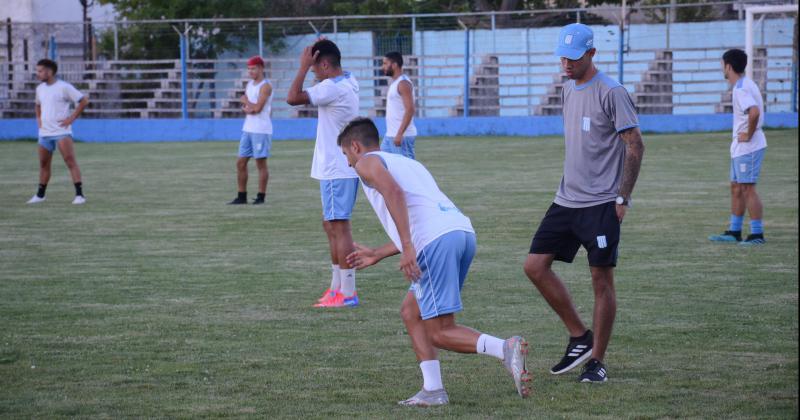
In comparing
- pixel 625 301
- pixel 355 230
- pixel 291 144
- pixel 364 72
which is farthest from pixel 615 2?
pixel 625 301

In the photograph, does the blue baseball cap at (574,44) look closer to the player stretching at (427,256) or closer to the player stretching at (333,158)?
the player stretching at (427,256)

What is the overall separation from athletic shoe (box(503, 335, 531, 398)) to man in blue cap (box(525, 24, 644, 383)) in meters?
0.69

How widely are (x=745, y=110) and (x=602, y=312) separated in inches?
249

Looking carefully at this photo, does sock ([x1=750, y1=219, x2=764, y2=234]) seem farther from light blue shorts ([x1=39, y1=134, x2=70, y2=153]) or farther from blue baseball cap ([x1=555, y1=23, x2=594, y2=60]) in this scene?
light blue shorts ([x1=39, y1=134, x2=70, y2=153])

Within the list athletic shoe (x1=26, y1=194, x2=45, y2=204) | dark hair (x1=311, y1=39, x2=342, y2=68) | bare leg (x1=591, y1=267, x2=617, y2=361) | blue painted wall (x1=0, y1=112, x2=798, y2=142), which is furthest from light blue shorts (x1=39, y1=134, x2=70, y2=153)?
blue painted wall (x1=0, y1=112, x2=798, y2=142)

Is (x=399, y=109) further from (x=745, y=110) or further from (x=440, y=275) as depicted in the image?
(x=440, y=275)

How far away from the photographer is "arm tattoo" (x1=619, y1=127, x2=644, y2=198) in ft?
20.7

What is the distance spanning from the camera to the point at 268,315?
27.6 ft

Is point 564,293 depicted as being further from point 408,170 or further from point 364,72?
point 364,72

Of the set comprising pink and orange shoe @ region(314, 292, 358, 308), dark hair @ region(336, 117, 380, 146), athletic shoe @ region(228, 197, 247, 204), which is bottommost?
pink and orange shoe @ region(314, 292, 358, 308)

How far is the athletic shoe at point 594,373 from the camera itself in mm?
6285

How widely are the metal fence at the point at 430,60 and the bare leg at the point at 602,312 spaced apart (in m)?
27.3

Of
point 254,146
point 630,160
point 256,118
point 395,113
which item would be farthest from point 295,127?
point 630,160

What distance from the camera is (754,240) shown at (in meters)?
11.9
